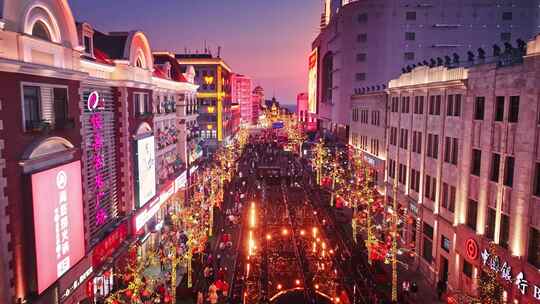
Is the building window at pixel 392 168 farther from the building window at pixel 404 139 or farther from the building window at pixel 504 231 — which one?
the building window at pixel 504 231

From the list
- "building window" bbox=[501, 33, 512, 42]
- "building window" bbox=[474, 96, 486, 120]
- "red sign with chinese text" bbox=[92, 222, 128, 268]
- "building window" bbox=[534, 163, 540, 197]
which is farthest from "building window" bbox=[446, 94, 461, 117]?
"building window" bbox=[501, 33, 512, 42]

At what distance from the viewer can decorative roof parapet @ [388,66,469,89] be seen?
29.3 meters

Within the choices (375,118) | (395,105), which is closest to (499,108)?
(395,105)

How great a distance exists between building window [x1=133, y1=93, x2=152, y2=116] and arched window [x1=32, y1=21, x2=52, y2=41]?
11848mm

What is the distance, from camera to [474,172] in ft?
87.6

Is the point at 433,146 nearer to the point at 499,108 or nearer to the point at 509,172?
the point at 499,108

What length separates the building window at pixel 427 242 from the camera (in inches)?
1312

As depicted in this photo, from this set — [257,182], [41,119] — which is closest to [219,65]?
[257,182]

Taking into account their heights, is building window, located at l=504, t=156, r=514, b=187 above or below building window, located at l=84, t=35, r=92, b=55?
below

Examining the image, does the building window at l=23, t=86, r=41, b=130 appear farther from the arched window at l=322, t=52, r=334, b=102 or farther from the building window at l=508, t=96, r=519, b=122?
the arched window at l=322, t=52, r=334, b=102

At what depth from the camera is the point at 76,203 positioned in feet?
68.0

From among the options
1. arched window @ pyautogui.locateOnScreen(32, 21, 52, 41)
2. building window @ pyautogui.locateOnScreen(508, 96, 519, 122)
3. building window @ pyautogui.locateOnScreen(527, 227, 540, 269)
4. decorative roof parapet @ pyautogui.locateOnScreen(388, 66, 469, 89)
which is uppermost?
arched window @ pyautogui.locateOnScreen(32, 21, 52, 41)

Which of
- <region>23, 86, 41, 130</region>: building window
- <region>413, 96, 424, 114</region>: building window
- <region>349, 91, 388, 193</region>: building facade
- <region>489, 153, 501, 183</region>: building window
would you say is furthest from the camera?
<region>349, 91, 388, 193</region>: building facade

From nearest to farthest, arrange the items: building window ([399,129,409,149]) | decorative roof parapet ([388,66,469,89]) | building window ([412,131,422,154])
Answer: decorative roof parapet ([388,66,469,89]) < building window ([412,131,422,154]) < building window ([399,129,409,149])
